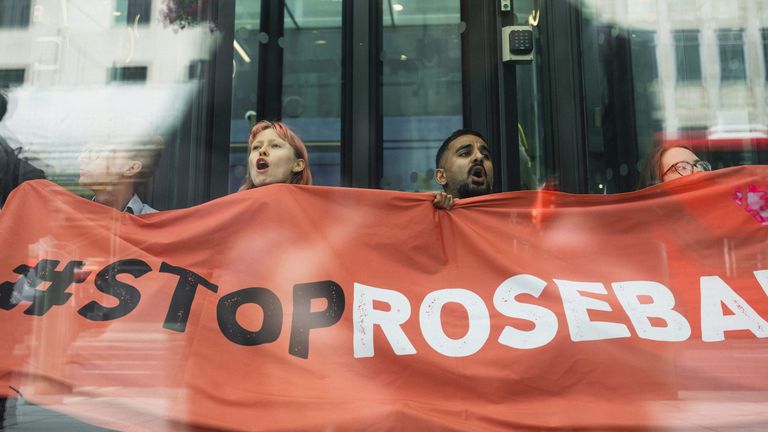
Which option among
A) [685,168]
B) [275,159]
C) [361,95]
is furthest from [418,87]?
[685,168]

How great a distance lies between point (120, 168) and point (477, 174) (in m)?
2.05

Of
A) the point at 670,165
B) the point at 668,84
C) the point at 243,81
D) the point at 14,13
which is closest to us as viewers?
the point at 670,165

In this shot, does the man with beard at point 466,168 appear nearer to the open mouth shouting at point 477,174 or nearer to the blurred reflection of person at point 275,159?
the open mouth shouting at point 477,174

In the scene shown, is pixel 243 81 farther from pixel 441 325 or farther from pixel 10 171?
pixel 441 325

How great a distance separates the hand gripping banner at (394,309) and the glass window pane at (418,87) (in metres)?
1.44

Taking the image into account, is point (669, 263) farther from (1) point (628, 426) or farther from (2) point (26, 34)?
(2) point (26, 34)

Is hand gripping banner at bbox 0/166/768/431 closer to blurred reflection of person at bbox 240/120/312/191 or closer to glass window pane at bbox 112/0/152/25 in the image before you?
blurred reflection of person at bbox 240/120/312/191

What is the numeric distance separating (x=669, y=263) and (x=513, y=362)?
822 mm

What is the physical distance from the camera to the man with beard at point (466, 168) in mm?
3459

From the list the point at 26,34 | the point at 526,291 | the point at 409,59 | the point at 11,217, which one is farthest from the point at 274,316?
the point at 26,34

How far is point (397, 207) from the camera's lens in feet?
9.96

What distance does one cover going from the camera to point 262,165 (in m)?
3.36

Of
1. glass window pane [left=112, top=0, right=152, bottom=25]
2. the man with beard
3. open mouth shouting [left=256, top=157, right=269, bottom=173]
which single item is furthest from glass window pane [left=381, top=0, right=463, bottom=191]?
glass window pane [left=112, top=0, right=152, bottom=25]

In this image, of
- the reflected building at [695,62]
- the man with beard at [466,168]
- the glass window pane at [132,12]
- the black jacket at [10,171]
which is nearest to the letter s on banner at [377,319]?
→ the man with beard at [466,168]
